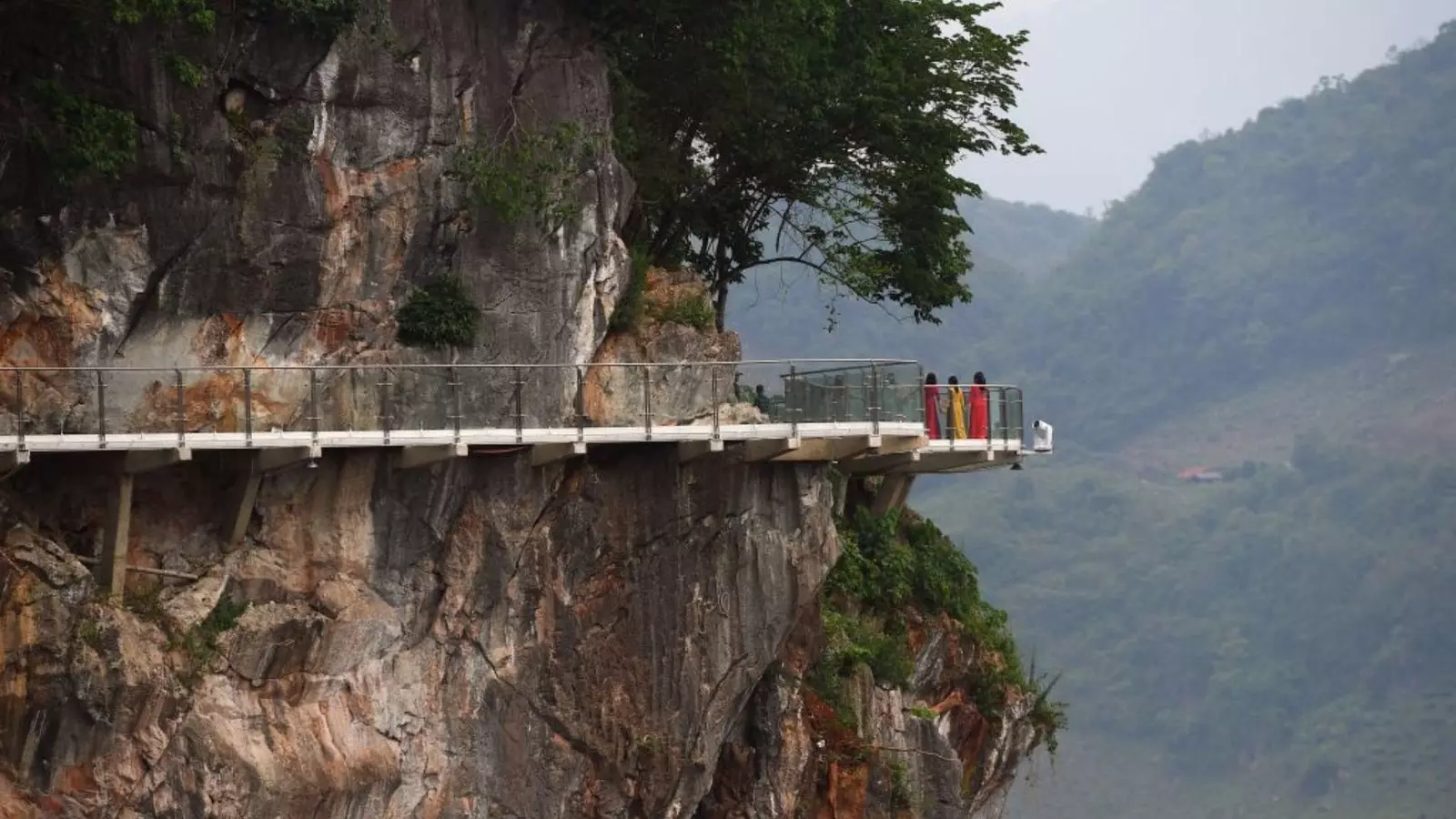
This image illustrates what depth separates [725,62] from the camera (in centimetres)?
4312

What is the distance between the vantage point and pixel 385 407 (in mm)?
35938

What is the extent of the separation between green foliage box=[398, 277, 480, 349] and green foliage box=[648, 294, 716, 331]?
4.18 m

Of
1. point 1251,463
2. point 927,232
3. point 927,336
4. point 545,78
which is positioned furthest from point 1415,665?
point 545,78

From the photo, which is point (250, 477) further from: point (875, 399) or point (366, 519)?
point (875, 399)

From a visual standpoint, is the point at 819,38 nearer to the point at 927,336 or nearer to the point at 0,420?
the point at 0,420

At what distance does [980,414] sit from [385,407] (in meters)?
10.5

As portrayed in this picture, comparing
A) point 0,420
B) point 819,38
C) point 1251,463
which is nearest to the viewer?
point 0,420

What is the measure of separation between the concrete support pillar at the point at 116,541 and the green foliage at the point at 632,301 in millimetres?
8178

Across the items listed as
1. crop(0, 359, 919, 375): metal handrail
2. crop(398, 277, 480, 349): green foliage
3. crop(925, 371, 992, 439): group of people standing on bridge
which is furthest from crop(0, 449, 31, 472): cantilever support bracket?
crop(925, 371, 992, 439): group of people standing on bridge

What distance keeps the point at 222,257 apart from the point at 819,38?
13.0m

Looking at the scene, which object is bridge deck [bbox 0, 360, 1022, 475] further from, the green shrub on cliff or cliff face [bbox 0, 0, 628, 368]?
the green shrub on cliff

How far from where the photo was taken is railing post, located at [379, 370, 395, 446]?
35.8 m

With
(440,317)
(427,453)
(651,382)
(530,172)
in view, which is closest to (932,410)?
(651,382)

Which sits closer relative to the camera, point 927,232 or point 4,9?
point 4,9
